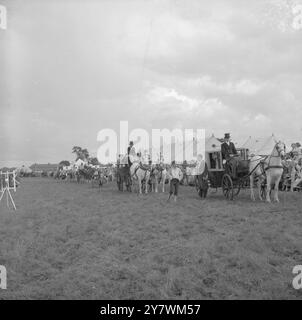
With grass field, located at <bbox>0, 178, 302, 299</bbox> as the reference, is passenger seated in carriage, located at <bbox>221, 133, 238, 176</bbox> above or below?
above

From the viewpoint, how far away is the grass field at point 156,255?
611 centimetres

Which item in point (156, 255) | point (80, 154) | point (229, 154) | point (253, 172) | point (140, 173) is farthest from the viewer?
point (80, 154)

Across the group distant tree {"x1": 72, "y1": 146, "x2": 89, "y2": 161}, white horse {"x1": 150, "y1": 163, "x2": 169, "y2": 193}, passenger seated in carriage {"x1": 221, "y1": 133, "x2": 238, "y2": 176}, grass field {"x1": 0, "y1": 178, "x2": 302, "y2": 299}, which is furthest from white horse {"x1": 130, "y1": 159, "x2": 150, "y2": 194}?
distant tree {"x1": 72, "y1": 146, "x2": 89, "y2": 161}

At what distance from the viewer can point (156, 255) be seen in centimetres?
790

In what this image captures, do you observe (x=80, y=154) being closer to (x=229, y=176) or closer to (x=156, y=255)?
(x=229, y=176)

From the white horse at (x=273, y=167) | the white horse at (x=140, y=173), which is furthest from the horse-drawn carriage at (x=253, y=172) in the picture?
the white horse at (x=140, y=173)

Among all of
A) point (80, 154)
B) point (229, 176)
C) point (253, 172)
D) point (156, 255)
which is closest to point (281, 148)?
point (253, 172)

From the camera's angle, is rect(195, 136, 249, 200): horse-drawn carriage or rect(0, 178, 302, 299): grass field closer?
rect(0, 178, 302, 299): grass field

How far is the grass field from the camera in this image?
20.0ft

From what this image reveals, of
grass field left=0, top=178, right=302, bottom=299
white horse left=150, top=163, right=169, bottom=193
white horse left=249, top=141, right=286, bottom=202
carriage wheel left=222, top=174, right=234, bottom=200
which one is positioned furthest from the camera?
white horse left=150, top=163, right=169, bottom=193

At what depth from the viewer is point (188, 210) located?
47.0 ft

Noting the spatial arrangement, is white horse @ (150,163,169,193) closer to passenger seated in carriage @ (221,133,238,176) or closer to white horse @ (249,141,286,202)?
passenger seated in carriage @ (221,133,238,176)

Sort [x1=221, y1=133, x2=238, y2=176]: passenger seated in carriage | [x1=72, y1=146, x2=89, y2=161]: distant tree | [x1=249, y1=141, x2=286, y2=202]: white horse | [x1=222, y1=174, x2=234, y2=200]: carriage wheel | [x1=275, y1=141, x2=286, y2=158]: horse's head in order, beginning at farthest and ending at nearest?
1. [x1=72, y1=146, x2=89, y2=161]: distant tree
2. [x1=222, y1=174, x2=234, y2=200]: carriage wheel
3. [x1=221, y1=133, x2=238, y2=176]: passenger seated in carriage
4. [x1=249, y1=141, x2=286, y2=202]: white horse
5. [x1=275, y1=141, x2=286, y2=158]: horse's head
